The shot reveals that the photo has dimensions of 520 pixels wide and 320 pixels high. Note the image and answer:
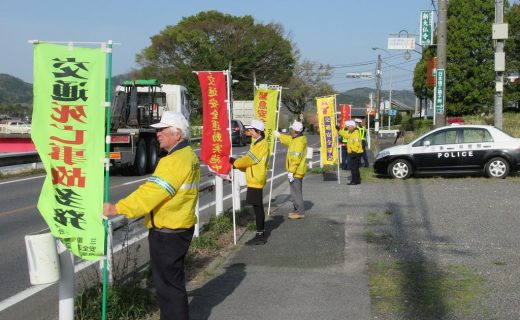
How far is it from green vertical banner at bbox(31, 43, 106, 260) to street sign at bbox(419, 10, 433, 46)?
23.2 meters

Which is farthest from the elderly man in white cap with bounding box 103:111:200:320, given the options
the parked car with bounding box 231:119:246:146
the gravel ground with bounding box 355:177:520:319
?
the parked car with bounding box 231:119:246:146

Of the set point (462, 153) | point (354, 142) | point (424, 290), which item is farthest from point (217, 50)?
point (424, 290)

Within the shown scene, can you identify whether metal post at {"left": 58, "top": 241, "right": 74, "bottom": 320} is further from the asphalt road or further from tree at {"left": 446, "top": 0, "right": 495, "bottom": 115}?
tree at {"left": 446, "top": 0, "right": 495, "bottom": 115}

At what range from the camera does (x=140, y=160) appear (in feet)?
62.7

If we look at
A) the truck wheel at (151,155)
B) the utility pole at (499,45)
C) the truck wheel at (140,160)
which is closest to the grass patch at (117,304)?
the truck wheel at (140,160)

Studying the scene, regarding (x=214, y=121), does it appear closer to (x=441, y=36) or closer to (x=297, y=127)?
(x=297, y=127)

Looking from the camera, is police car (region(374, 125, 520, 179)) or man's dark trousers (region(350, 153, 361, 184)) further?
police car (region(374, 125, 520, 179))

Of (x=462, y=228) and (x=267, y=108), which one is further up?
(x=267, y=108)

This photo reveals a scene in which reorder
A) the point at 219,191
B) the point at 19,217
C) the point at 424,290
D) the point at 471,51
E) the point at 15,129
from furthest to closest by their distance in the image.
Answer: the point at 471,51, the point at 15,129, the point at 19,217, the point at 219,191, the point at 424,290

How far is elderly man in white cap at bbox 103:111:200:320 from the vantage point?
14.3ft

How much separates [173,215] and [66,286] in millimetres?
938

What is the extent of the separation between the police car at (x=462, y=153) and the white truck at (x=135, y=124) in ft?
26.2

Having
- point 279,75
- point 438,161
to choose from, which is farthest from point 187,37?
point 438,161

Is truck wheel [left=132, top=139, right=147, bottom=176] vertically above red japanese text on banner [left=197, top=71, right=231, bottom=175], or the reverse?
red japanese text on banner [left=197, top=71, right=231, bottom=175]
